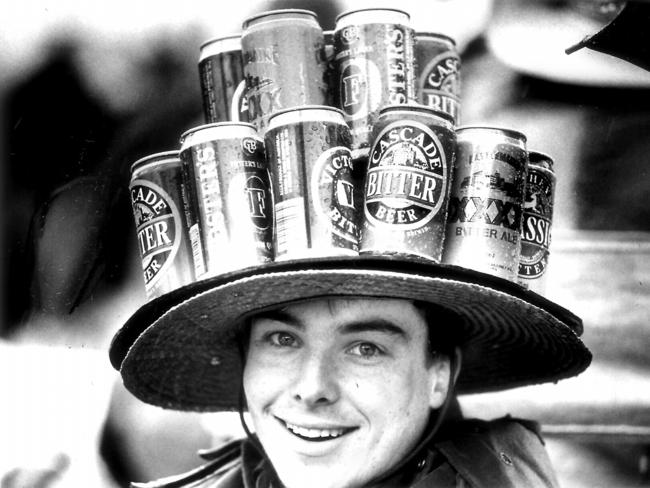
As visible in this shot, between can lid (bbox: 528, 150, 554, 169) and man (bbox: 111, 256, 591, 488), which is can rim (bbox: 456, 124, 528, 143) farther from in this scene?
man (bbox: 111, 256, 591, 488)

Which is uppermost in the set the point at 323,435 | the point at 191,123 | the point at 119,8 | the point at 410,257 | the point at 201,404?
the point at 119,8

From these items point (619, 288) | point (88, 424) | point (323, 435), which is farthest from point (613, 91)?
point (88, 424)

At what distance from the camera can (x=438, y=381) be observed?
219 cm

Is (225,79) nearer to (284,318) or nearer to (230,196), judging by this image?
(230,196)

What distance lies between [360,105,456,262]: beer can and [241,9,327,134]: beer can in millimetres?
237

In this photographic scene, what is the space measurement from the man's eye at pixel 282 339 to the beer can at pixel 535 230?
54cm

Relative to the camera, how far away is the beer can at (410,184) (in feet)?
6.12

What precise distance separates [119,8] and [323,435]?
55.1 inches

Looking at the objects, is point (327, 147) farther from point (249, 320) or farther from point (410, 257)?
point (249, 320)

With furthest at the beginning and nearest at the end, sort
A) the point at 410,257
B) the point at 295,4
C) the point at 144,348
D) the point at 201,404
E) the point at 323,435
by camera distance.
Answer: the point at 295,4 → the point at 201,404 → the point at 144,348 → the point at 323,435 → the point at 410,257

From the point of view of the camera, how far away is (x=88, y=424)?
2.79 meters

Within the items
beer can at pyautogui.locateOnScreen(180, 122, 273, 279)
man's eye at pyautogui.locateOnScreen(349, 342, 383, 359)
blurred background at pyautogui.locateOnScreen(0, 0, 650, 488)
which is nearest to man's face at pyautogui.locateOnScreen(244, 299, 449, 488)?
man's eye at pyautogui.locateOnScreen(349, 342, 383, 359)

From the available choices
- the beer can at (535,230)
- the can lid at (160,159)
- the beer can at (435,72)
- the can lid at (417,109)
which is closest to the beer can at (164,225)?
the can lid at (160,159)

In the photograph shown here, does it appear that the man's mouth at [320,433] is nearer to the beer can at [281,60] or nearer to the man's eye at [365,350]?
the man's eye at [365,350]
